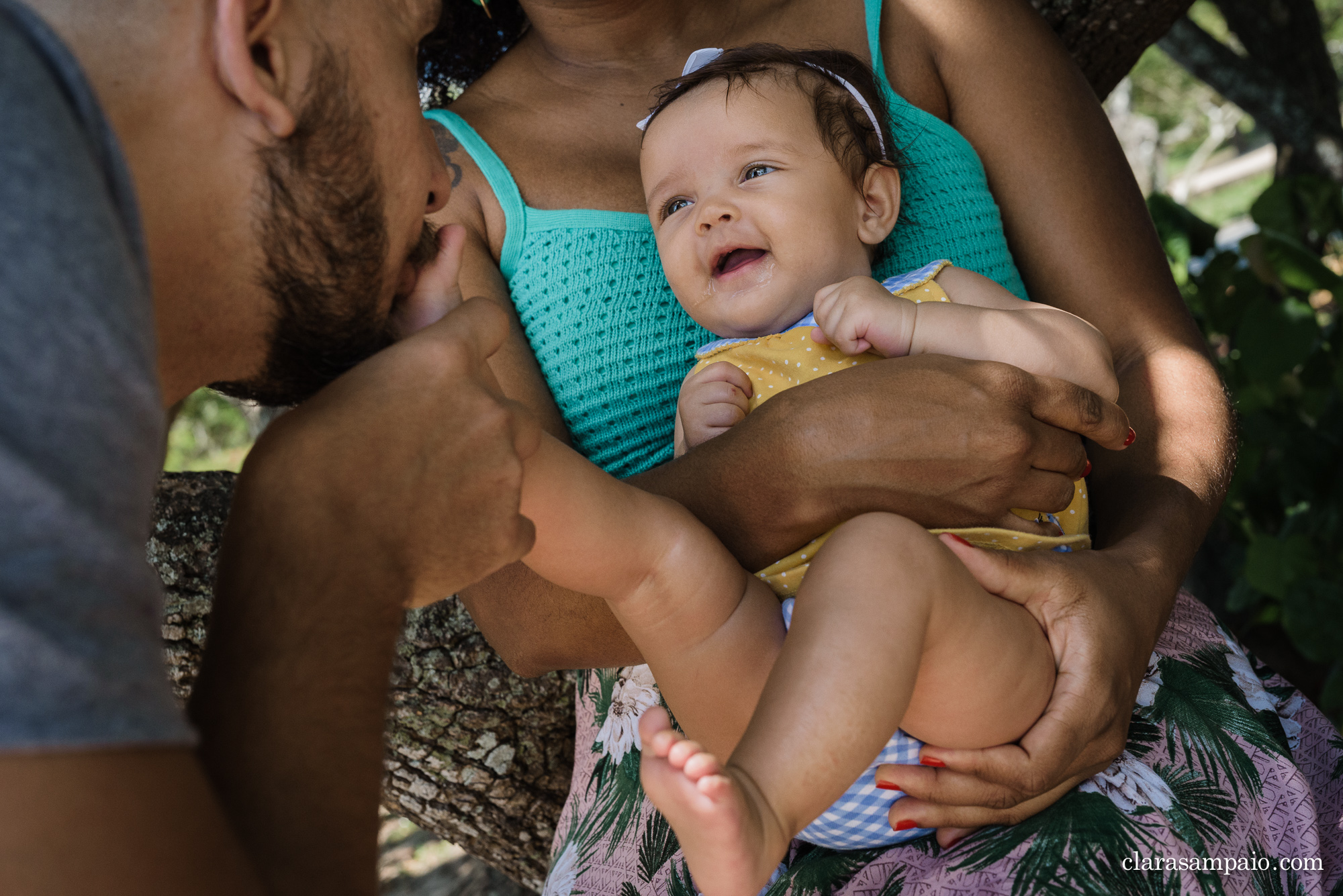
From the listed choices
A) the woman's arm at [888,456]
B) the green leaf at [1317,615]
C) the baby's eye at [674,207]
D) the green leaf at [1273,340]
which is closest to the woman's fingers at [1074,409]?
the woman's arm at [888,456]

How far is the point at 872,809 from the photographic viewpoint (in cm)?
140

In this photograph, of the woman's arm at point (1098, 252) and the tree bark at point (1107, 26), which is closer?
the woman's arm at point (1098, 252)

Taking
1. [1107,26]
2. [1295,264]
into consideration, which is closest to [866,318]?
[1107,26]

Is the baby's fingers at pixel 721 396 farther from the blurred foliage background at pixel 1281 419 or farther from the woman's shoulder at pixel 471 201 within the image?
the blurred foliage background at pixel 1281 419

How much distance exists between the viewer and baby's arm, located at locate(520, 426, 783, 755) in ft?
4.29

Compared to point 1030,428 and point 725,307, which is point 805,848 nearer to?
point 1030,428

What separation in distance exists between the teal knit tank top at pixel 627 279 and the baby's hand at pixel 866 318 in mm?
377

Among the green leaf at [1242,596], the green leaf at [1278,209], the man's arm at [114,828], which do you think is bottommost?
the green leaf at [1242,596]

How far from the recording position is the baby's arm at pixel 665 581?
131 cm

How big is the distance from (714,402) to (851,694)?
0.66 meters

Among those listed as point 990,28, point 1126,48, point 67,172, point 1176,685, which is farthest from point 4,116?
point 1126,48

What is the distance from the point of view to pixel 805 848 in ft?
5.21

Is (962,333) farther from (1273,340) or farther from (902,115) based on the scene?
(1273,340)

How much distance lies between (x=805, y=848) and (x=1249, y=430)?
7.64ft
